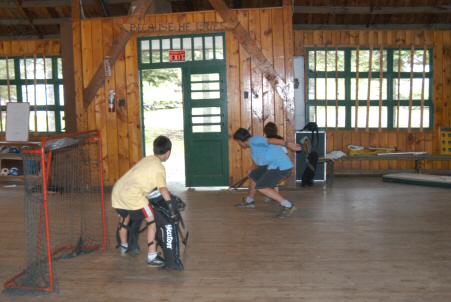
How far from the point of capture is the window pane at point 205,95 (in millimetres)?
9445

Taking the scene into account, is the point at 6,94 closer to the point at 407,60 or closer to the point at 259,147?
the point at 259,147

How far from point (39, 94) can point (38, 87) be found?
0.15 metres

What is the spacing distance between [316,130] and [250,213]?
2891 mm

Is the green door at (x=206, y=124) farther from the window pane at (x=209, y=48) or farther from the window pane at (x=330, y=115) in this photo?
the window pane at (x=330, y=115)

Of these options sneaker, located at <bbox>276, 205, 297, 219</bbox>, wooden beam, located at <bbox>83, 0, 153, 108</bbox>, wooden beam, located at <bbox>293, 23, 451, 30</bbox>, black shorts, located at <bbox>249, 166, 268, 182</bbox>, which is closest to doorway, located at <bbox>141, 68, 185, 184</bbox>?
wooden beam, located at <bbox>293, 23, 451, 30</bbox>

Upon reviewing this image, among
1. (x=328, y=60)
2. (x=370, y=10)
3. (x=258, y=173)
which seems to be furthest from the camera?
(x=328, y=60)

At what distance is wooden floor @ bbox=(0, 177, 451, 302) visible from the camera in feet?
14.7

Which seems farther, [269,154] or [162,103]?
[162,103]

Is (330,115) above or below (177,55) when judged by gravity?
below

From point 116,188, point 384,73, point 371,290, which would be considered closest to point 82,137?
point 116,188

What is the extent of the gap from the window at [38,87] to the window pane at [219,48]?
4.06 m

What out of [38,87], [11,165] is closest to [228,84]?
[38,87]

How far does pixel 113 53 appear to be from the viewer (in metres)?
9.52

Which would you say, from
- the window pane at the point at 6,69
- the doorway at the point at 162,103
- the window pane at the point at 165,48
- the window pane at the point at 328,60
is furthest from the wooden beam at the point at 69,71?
the doorway at the point at 162,103
